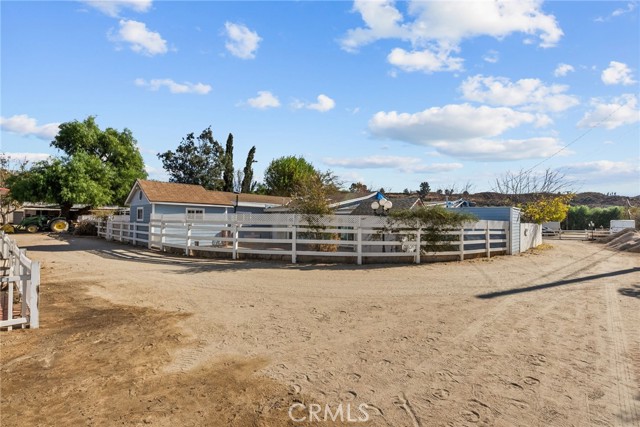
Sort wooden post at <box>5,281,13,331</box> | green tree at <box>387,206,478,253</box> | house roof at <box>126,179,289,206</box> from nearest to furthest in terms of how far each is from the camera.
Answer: wooden post at <box>5,281,13,331</box> → green tree at <box>387,206,478,253</box> → house roof at <box>126,179,289,206</box>

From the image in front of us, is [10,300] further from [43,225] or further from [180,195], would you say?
[43,225]

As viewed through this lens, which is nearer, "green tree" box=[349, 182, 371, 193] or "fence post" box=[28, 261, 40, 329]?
"fence post" box=[28, 261, 40, 329]

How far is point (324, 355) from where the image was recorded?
15.0 ft

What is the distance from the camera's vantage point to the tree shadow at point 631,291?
8195mm

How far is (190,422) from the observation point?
3.09 metres

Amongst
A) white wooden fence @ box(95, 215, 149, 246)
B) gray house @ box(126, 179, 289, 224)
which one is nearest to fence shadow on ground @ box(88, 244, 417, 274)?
white wooden fence @ box(95, 215, 149, 246)

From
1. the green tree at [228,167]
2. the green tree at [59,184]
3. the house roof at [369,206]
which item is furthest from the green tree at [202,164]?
the house roof at [369,206]

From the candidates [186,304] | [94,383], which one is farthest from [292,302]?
[94,383]

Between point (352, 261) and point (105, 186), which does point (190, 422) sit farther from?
point (105, 186)

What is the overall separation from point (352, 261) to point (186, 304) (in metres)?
6.67

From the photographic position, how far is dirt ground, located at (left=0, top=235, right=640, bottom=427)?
10.8 ft

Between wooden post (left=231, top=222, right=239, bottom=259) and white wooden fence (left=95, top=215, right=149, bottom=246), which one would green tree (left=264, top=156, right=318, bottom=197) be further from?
wooden post (left=231, top=222, right=239, bottom=259)

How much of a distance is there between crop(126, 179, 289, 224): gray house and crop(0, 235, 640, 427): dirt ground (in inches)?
639

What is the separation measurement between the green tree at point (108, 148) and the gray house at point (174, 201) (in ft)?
49.3
